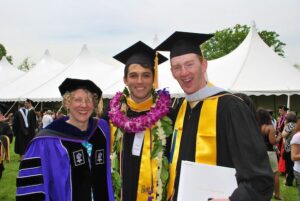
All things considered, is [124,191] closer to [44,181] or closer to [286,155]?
[44,181]

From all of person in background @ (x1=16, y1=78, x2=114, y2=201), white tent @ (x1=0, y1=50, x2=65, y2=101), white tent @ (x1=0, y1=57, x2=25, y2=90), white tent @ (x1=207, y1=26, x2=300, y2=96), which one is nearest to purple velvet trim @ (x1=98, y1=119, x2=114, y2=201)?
person in background @ (x1=16, y1=78, x2=114, y2=201)

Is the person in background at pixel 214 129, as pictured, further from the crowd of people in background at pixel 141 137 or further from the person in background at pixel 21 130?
the person in background at pixel 21 130

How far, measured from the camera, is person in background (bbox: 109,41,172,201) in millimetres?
2871

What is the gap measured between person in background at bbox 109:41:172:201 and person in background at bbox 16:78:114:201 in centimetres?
12

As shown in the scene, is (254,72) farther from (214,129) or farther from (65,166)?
(214,129)

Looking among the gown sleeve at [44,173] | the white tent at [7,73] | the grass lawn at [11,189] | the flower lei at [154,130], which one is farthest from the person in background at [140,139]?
the white tent at [7,73]

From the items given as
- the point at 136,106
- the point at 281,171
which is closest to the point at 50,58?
the point at 281,171

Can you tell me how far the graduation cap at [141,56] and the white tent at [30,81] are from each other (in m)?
15.5

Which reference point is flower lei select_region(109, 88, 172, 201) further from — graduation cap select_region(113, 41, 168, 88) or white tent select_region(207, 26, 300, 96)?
white tent select_region(207, 26, 300, 96)

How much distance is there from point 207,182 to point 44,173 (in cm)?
127

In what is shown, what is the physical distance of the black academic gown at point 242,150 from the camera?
1755mm

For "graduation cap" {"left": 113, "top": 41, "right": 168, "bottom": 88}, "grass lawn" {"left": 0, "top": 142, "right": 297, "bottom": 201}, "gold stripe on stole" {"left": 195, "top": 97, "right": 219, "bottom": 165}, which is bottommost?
"grass lawn" {"left": 0, "top": 142, "right": 297, "bottom": 201}

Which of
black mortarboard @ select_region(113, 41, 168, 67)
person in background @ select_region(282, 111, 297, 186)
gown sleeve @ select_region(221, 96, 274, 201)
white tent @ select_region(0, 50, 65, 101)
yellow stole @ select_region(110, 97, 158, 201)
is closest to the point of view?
gown sleeve @ select_region(221, 96, 274, 201)

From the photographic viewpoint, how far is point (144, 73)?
298cm
